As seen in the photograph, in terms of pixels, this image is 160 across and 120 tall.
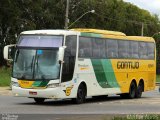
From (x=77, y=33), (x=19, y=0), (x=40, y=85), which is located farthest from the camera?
(x=19, y=0)

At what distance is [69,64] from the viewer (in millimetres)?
23109

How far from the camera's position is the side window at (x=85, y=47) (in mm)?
24047

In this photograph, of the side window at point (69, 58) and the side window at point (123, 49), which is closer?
the side window at point (69, 58)

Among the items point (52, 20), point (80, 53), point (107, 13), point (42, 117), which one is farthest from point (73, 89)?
point (107, 13)

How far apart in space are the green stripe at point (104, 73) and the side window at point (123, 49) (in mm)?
1363

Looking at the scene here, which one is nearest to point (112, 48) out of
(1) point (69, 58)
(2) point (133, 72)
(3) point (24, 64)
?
(2) point (133, 72)

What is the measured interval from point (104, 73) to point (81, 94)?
8.67ft

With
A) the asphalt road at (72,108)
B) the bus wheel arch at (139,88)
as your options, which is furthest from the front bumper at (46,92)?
the bus wheel arch at (139,88)

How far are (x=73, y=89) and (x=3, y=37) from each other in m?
55.9

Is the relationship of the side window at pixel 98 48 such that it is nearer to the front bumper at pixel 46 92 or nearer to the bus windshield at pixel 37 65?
the bus windshield at pixel 37 65

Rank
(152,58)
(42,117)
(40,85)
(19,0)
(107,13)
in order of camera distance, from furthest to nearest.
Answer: (107,13), (19,0), (152,58), (40,85), (42,117)

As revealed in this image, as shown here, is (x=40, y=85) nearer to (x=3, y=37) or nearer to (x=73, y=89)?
(x=73, y=89)

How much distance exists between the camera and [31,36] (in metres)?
23.4

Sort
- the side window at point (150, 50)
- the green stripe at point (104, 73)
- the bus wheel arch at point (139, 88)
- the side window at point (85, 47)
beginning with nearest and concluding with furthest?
the side window at point (85, 47), the green stripe at point (104, 73), the bus wheel arch at point (139, 88), the side window at point (150, 50)
